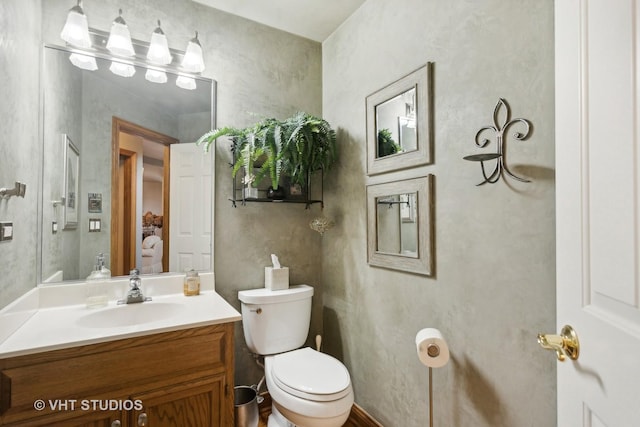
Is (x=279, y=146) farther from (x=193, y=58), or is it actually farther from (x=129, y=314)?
(x=129, y=314)

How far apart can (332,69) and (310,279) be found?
4.84 ft

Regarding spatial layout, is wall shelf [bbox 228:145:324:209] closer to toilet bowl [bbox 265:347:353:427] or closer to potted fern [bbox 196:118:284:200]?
→ potted fern [bbox 196:118:284:200]

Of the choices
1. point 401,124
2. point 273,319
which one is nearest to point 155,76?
point 401,124

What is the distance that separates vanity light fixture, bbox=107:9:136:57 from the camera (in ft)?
5.24

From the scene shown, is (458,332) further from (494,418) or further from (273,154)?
(273,154)

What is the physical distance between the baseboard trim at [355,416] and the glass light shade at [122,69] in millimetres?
2051

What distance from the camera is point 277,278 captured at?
1.95 meters

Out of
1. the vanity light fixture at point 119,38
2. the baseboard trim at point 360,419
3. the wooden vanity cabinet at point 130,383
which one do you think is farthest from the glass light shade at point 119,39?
the baseboard trim at point 360,419

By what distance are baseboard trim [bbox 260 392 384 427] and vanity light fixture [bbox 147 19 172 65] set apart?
208 centimetres

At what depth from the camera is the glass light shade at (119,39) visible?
1.60 meters

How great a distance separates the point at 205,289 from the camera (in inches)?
73.0

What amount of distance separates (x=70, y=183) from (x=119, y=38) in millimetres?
770

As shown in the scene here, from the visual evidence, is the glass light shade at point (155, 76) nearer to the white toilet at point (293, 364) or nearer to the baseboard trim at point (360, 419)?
the white toilet at point (293, 364)

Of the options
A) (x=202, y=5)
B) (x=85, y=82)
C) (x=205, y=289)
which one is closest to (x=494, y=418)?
(x=205, y=289)
